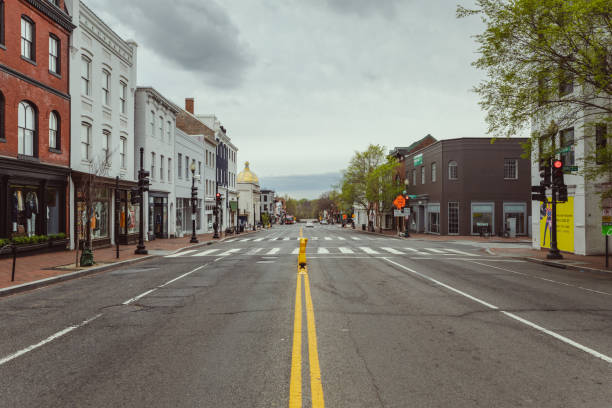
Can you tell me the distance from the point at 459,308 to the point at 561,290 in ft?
14.4

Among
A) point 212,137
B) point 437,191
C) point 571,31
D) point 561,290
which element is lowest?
point 561,290

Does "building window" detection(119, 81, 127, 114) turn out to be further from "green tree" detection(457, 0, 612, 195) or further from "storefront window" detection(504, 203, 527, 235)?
"storefront window" detection(504, 203, 527, 235)

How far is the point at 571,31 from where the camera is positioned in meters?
13.2

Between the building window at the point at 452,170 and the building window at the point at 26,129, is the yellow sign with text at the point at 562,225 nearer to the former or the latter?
the building window at the point at 452,170

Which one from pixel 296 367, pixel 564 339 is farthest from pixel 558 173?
pixel 296 367

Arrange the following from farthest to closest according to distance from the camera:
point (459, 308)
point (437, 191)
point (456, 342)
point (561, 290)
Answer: point (437, 191) → point (561, 290) → point (459, 308) → point (456, 342)

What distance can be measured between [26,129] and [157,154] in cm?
1566

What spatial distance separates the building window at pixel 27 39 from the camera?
18409 mm

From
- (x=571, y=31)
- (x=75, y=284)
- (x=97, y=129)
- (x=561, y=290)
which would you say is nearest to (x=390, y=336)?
(x=561, y=290)

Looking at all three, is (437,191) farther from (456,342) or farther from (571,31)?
(456,342)


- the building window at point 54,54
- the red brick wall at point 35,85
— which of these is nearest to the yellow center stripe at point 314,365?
the red brick wall at point 35,85

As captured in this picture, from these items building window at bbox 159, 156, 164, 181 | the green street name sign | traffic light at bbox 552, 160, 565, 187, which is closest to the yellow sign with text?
traffic light at bbox 552, 160, 565, 187

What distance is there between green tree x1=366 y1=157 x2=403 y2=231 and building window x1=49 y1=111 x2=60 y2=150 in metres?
40.2

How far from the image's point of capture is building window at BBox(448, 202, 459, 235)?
141ft
